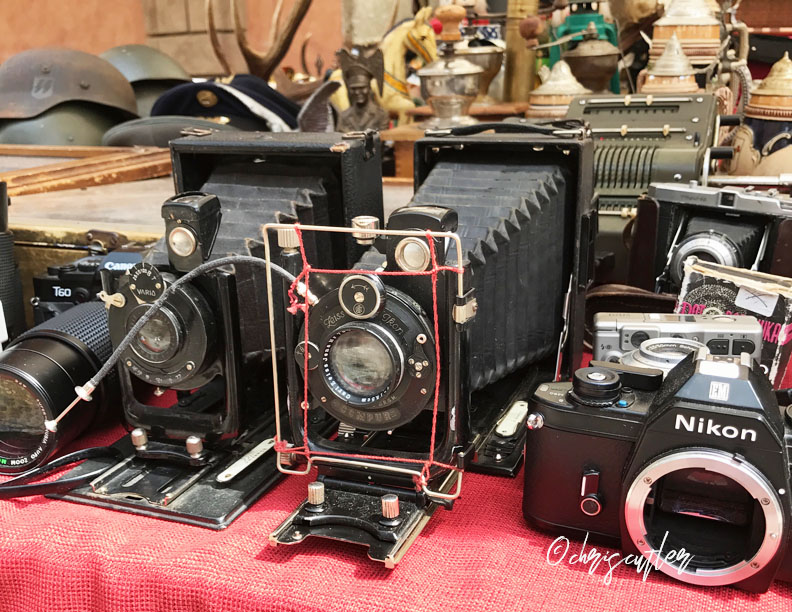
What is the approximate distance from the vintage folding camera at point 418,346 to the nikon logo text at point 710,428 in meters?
0.23

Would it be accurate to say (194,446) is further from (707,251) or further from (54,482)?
(707,251)

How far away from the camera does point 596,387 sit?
2.40ft

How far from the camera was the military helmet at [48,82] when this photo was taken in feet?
10.3

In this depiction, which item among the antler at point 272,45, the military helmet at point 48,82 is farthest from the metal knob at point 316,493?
the antler at point 272,45

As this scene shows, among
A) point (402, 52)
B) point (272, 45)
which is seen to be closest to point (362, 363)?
point (402, 52)

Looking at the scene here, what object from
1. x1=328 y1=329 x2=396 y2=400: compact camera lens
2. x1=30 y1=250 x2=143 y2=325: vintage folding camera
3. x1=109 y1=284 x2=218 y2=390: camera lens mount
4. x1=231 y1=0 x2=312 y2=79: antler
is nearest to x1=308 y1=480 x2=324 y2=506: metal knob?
x1=328 y1=329 x2=396 y2=400: compact camera lens

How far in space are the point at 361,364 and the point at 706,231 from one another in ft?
2.28

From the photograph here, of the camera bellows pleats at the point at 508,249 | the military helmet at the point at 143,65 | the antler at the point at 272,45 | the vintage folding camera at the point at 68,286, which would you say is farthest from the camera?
the military helmet at the point at 143,65

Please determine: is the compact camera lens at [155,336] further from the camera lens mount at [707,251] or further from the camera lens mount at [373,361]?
the camera lens mount at [707,251]

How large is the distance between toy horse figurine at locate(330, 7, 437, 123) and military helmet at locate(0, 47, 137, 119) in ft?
4.19

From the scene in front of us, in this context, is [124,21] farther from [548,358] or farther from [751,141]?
[548,358]

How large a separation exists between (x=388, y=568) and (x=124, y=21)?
5.74 meters

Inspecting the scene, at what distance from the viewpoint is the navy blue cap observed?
296 cm

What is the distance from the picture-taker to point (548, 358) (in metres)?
1.17
